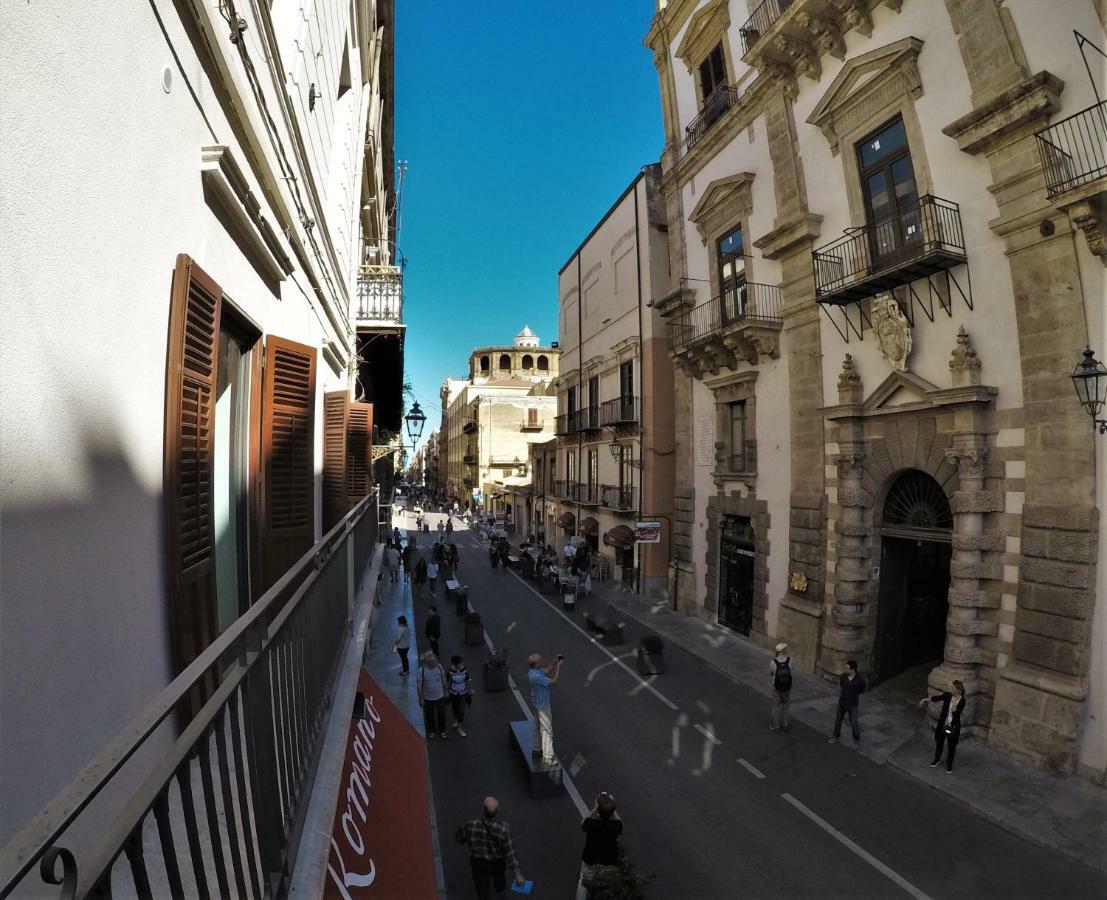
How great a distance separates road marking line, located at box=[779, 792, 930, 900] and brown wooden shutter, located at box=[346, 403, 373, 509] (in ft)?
27.0

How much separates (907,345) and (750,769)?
8595mm

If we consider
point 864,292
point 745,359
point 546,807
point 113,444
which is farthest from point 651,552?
point 113,444

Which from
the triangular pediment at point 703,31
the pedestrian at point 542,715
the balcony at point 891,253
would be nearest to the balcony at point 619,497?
the balcony at point 891,253

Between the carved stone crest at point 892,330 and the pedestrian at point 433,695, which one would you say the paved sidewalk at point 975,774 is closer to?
the pedestrian at point 433,695

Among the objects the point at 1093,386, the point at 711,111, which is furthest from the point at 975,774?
the point at 711,111

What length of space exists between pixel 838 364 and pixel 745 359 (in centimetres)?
371

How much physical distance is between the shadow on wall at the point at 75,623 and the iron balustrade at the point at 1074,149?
481 inches

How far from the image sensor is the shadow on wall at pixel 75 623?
179cm

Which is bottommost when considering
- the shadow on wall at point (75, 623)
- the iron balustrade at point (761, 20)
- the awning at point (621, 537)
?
the awning at point (621, 537)

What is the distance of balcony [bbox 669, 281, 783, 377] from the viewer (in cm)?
1728

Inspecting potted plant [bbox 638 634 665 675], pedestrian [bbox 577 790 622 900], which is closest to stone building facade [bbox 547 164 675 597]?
potted plant [bbox 638 634 665 675]

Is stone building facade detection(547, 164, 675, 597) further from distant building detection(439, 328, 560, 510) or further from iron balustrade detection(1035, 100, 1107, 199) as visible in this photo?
distant building detection(439, 328, 560, 510)

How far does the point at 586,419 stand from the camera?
102 ft

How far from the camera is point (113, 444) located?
2541 millimetres
